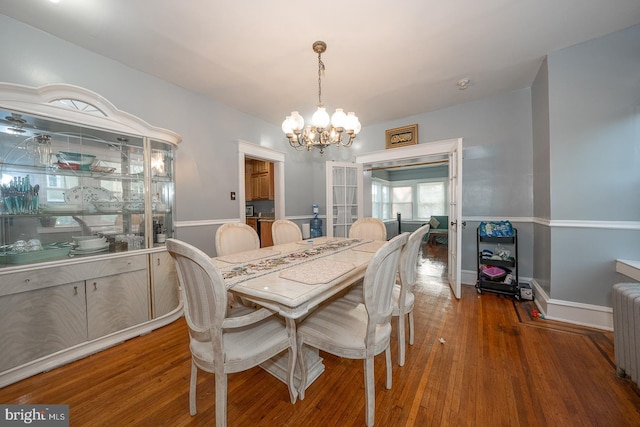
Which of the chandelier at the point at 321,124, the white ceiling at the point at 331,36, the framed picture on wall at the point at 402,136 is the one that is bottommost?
the chandelier at the point at 321,124

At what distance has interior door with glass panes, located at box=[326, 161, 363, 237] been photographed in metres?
4.10

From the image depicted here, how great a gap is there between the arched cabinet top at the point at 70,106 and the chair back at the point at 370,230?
243 cm

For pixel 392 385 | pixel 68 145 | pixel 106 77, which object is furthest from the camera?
pixel 106 77

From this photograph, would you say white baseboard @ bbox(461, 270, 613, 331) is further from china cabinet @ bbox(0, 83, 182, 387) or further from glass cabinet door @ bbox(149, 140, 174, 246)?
glass cabinet door @ bbox(149, 140, 174, 246)

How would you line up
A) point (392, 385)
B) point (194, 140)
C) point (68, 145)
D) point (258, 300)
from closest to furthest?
point (258, 300)
point (392, 385)
point (68, 145)
point (194, 140)

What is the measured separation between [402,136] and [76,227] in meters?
4.14

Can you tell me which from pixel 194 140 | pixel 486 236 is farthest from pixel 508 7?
pixel 194 140

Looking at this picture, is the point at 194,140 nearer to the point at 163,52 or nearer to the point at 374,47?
the point at 163,52

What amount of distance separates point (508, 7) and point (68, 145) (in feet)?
11.9

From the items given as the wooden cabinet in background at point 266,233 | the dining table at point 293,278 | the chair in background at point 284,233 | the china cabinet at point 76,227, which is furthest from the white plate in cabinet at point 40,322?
the wooden cabinet in background at point 266,233

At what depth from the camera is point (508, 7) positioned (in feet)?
5.74

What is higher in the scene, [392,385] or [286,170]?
[286,170]

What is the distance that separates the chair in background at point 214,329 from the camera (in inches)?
42.4

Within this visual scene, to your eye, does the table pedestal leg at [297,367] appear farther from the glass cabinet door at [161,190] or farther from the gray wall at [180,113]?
the gray wall at [180,113]
